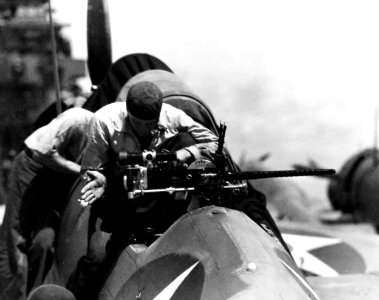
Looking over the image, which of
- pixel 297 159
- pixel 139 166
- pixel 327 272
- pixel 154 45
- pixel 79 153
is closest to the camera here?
pixel 139 166

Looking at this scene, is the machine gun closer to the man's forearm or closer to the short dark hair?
the short dark hair

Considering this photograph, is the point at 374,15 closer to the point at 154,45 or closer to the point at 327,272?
the point at 154,45

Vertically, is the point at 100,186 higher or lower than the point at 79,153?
higher

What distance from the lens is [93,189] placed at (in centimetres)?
423

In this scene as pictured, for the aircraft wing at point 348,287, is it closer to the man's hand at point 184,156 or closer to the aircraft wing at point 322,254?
the man's hand at point 184,156

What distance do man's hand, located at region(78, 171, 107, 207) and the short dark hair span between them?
0.44 metres

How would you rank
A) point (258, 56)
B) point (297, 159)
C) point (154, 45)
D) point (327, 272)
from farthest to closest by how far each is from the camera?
point (297, 159), point (258, 56), point (154, 45), point (327, 272)

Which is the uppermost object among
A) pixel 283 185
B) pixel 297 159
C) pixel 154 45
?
pixel 154 45

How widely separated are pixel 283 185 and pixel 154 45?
10.8ft

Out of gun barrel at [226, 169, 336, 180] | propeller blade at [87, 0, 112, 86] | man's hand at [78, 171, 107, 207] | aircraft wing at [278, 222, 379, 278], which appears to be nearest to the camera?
gun barrel at [226, 169, 336, 180]

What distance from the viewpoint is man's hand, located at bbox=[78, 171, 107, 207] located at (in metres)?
4.18

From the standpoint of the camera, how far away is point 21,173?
6824 millimetres

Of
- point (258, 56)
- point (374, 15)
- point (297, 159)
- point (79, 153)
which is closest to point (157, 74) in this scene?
point (79, 153)

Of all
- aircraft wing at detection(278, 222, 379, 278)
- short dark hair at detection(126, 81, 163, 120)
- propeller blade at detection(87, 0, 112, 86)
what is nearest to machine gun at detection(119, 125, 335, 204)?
short dark hair at detection(126, 81, 163, 120)
